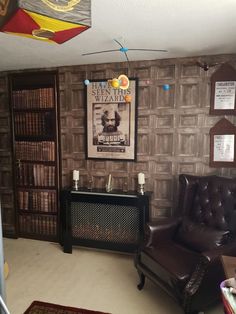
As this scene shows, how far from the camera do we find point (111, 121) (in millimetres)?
3041

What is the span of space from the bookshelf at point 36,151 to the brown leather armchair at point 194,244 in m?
1.58

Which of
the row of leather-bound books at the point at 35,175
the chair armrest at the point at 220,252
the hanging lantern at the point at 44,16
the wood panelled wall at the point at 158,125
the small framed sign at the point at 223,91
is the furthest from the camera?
the row of leather-bound books at the point at 35,175

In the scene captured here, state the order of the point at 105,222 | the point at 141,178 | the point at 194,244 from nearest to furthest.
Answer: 1. the point at 194,244
2. the point at 141,178
3. the point at 105,222

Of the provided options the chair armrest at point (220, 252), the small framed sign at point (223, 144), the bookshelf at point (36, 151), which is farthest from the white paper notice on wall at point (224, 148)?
the bookshelf at point (36, 151)

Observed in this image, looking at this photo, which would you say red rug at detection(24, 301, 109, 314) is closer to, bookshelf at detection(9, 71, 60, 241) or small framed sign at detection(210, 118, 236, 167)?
bookshelf at detection(9, 71, 60, 241)

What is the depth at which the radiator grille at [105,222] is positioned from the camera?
294 cm

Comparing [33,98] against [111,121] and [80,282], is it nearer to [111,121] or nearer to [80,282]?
[111,121]

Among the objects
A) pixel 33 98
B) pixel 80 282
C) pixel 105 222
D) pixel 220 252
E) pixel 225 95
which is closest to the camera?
pixel 220 252

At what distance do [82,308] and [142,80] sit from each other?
2.46 metres

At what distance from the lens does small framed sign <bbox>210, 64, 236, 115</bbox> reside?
265cm

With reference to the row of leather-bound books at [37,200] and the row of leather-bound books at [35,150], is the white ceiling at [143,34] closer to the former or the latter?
the row of leather-bound books at [35,150]

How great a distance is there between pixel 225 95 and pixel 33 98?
2398mm

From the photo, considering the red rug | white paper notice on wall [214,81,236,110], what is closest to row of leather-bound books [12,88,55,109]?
white paper notice on wall [214,81,236,110]

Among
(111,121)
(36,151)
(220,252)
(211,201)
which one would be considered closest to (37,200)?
(36,151)
